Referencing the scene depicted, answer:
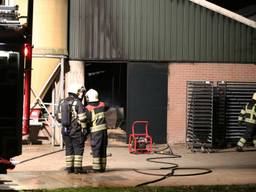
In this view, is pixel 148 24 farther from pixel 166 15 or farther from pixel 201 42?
pixel 201 42

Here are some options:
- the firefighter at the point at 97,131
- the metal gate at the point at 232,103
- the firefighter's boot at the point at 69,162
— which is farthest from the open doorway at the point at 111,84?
the firefighter's boot at the point at 69,162

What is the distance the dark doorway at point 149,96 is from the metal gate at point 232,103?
6.18 ft

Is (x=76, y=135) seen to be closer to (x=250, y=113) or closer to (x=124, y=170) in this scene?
(x=124, y=170)

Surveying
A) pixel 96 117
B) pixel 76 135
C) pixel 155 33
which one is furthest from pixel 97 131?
pixel 155 33

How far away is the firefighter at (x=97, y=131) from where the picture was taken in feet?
38.6

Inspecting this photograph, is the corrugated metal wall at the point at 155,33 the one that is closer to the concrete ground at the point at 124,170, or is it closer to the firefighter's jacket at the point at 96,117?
the concrete ground at the point at 124,170

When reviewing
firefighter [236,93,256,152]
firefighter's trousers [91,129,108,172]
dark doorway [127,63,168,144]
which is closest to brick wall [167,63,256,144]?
dark doorway [127,63,168,144]

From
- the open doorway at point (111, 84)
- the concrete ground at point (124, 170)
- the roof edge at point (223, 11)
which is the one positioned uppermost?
the roof edge at point (223, 11)

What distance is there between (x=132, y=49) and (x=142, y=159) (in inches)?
199

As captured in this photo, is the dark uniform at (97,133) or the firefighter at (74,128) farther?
the dark uniform at (97,133)

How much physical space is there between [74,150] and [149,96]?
7.31 meters

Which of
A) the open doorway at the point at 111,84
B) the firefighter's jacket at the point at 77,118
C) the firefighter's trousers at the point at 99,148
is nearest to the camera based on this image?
the firefighter's jacket at the point at 77,118

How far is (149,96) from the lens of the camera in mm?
18578

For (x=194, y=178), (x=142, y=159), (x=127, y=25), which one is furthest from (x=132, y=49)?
(x=194, y=178)
